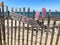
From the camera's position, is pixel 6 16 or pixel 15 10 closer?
pixel 6 16

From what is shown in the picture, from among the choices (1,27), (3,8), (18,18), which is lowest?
(1,27)

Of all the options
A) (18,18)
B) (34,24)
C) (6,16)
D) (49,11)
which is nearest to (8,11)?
(6,16)

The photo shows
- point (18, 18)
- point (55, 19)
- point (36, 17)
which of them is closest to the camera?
point (55, 19)

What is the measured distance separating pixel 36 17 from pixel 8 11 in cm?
137

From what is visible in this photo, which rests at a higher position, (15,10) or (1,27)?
(15,10)

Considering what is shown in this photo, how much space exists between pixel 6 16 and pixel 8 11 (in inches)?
7.9

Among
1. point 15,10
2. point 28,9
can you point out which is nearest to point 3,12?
point 15,10

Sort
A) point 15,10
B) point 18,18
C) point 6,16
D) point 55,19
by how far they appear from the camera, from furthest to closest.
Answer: point 15,10, point 6,16, point 18,18, point 55,19

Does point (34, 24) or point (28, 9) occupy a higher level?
point (28, 9)

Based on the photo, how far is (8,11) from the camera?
18.3ft

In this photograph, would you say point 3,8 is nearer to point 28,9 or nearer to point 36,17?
point 28,9

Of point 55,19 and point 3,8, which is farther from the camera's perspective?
point 3,8

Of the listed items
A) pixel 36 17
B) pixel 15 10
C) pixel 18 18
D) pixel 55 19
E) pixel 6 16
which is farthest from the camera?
pixel 15 10

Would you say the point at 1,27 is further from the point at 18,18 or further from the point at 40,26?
the point at 40,26
